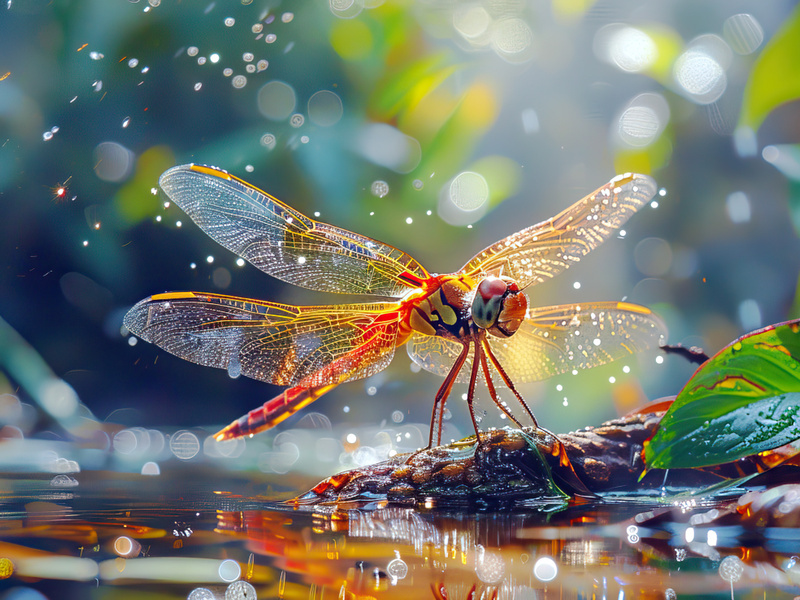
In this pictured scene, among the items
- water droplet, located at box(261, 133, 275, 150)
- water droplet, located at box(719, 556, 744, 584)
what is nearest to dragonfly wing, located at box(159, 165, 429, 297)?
water droplet, located at box(261, 133, 275, 150)

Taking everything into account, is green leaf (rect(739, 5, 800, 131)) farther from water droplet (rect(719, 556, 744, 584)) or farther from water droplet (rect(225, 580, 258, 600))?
water droplet (rect(225, 580, 258, 600))

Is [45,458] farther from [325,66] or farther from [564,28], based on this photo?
[564,28]

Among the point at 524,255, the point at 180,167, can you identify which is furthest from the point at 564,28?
the point at 180,167

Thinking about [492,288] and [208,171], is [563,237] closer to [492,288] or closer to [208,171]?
[492,288]

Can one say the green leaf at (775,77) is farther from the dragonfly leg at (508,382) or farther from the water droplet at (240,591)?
the water droplet at (240,591)

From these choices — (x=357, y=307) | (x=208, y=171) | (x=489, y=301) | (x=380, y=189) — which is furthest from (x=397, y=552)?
(x=380, y=189)

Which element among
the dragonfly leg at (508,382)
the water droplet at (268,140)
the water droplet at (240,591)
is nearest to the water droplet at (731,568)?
the water droplet at (240,591)

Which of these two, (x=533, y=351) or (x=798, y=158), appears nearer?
→ (x=533, y=351)
